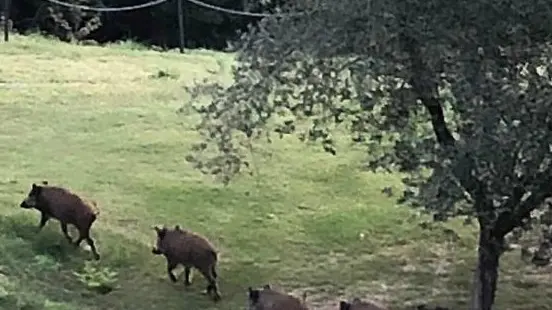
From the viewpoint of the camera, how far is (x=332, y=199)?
33.5ft

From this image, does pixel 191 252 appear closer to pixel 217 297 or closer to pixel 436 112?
pixel 217 297

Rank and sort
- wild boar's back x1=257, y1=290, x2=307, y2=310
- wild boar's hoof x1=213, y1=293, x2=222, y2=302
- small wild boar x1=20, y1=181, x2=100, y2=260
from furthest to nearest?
small wild boar x1=20, y1=181, x2=100, y2=260, wild boar's hoof x1=213, y1=293, x2=222, y2=302, wild boar's back x1=257, y1=290, x2=307, y2=310

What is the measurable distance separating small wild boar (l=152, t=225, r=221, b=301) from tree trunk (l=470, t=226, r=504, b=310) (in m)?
1.69

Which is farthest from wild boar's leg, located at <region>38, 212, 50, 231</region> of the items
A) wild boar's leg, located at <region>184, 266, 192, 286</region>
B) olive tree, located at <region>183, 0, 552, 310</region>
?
olive tree, located at <region>183, 0, 552, 310</region>

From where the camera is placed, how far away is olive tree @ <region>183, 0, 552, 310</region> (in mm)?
6195

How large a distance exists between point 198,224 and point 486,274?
2503 mm

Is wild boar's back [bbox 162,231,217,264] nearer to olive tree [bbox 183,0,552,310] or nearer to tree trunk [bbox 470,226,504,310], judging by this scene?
olive tree [bbox 183,0,552,310]

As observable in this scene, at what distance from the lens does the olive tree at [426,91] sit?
6.20 metres

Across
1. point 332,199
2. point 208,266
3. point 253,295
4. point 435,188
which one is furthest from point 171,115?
point 435,188

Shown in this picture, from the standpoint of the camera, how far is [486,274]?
7.77m

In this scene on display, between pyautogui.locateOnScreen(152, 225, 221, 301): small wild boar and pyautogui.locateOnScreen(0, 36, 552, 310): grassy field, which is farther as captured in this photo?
pyautogui.locateOnScreen(0, 36, 552, 310): grassy field

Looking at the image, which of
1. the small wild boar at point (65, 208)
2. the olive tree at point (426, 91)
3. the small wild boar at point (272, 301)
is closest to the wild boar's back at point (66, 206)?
the small wild boar at point (65, 208)

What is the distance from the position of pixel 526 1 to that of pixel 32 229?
4.27 metres

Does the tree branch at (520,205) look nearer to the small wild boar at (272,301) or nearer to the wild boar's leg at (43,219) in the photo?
the small wild boar at (272,301)
